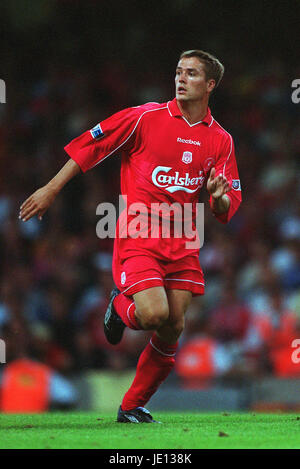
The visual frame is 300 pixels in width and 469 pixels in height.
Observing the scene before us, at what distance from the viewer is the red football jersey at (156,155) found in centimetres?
572

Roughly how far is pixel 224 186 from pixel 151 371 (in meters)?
1.33

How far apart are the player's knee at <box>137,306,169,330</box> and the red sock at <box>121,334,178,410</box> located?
37 centimetres

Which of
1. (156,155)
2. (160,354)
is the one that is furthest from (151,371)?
(156,155)

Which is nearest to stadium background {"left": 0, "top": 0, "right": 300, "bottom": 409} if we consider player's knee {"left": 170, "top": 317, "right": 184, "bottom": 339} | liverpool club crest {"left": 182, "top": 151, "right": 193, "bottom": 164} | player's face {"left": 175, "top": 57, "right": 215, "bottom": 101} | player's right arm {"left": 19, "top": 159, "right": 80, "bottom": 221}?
player's knee {"left": 170, "top": 317, "right": 184, "bottom": 339}

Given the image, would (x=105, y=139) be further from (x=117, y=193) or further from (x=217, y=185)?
(x=117, y=193)

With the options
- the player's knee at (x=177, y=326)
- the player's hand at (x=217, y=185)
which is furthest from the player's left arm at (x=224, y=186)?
the player's knee at (x=177, y=326)

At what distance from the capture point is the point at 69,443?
4.58 meters

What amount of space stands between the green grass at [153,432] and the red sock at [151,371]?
0.75ft

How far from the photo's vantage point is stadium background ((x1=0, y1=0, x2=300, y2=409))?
9016 mm

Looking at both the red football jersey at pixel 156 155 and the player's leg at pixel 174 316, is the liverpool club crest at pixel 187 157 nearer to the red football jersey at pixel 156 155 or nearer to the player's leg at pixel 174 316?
the red football jersey at pixel 156 155

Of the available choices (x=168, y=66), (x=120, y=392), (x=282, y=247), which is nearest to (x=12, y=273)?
(x=120, y=392)

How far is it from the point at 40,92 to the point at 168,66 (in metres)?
2.02

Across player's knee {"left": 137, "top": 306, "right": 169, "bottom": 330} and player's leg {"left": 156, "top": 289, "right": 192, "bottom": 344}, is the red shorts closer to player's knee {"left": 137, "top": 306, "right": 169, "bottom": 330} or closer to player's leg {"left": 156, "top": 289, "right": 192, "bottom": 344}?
player's leg {"left": 156, "top": 289, "right": 192, "bottom": 344}

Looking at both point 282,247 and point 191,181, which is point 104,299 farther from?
point 191,181
